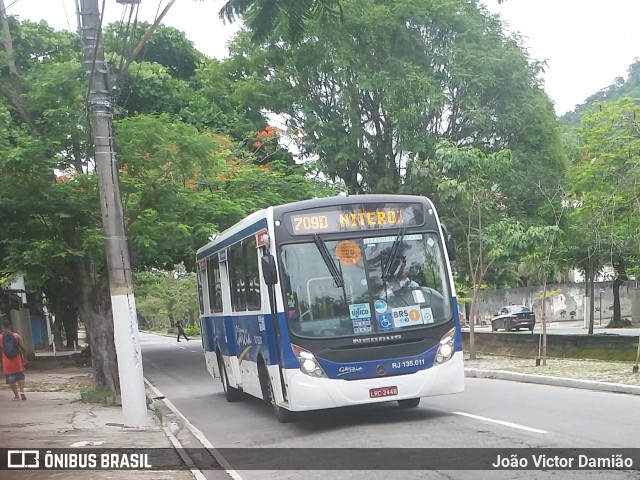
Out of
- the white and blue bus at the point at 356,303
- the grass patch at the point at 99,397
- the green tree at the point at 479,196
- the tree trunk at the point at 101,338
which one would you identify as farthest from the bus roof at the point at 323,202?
the green tree at the point at 479,196

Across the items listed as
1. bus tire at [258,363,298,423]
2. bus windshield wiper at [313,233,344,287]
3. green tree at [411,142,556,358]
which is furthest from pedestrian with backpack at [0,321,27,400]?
green tree at [411,142,556,358]

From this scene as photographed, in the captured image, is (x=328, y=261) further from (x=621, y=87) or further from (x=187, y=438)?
(x=621, y=87)

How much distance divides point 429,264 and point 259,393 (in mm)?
3602

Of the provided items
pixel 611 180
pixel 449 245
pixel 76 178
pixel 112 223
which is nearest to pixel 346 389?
pixel 449 245

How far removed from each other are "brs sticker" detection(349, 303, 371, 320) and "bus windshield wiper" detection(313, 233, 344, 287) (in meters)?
0.34

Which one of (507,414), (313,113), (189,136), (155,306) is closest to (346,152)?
(313,113)

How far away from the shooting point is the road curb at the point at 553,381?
1241cm

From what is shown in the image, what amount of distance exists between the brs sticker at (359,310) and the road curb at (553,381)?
500 cm

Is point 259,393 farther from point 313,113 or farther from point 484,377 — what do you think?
point 313,113

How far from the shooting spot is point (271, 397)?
37.1ft

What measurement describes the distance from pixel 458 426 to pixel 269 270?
3.15m

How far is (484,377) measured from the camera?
1705 cm

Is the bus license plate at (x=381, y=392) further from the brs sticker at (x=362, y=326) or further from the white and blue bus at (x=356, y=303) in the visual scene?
the brs sticker at (x=362, y=326)

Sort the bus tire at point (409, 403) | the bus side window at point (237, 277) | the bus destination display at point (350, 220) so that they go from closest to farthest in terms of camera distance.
A: the bus destination display at point (350, 220) → the bus tire at point (409, 403) → the bus side window at point (237, 277)
